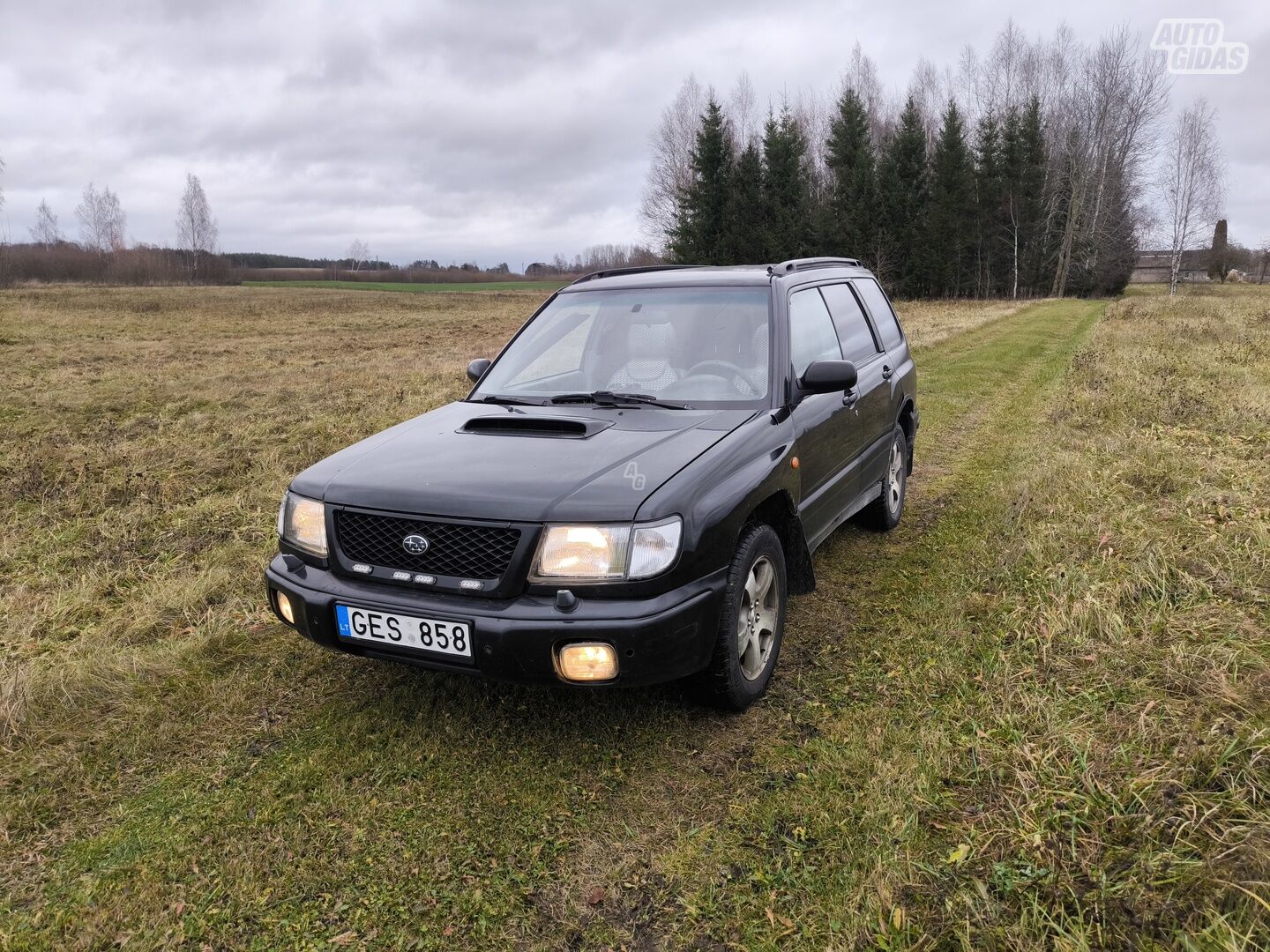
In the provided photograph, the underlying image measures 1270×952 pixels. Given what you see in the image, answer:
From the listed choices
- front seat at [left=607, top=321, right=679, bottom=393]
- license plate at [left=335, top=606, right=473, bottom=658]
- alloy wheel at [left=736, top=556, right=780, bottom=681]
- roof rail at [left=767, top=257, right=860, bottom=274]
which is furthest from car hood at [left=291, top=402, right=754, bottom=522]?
roof rail at [left=767, top=257, right=860, bottom=274]

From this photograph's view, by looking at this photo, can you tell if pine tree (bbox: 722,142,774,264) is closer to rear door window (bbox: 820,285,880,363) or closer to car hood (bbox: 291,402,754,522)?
rear door window (bbox: 820,285,880,363)

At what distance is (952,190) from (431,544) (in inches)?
1926

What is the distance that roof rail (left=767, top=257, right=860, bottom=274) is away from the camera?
429 cm

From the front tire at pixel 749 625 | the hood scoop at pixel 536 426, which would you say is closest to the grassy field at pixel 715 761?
the front tire at pixel 749 625

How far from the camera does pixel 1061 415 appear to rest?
856 centimetres

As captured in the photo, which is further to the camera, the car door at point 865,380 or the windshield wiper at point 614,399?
the car door at point 865,380

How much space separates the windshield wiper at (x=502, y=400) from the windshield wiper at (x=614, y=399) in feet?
0.36

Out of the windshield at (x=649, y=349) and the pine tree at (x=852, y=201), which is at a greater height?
the pine tree at (x=852, y=201)

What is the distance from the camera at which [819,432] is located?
392 cm

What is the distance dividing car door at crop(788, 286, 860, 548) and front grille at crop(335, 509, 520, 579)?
152cm

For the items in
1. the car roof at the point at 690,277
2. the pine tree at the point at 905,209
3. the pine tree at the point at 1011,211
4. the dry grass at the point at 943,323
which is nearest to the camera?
the car roof at the point at 690,277

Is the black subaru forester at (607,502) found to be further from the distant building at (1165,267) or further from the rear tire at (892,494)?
the distant building at (1165,267)

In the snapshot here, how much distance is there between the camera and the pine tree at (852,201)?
4269 centimetres

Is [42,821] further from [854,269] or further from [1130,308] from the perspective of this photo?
[1130,308]
